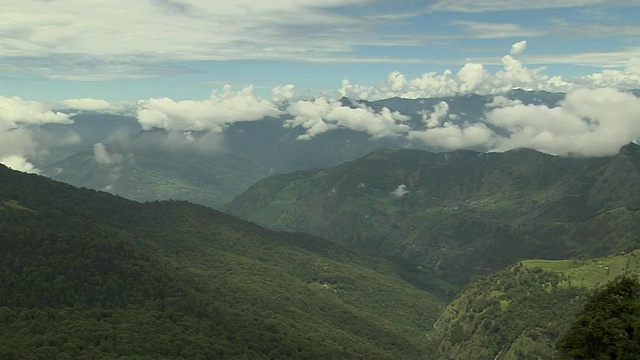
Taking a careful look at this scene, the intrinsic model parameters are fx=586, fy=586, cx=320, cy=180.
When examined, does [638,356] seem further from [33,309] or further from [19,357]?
[33,309]

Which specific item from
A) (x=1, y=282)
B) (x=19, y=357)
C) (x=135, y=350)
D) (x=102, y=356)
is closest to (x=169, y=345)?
(x=135, y=350)

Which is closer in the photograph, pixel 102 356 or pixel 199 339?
pixel 102 356

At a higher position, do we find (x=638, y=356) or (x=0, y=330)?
(x=638, y=356)

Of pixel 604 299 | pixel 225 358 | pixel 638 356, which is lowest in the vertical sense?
pixel 225 358

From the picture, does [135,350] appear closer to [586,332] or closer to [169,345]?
[169,345]

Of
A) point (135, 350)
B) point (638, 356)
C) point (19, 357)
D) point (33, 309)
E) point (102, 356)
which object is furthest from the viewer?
point (33, 309)

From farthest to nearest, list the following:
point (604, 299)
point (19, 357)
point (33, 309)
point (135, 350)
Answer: point (33, 309) < point (135, 350) < point (19, 357) < point (604, 299)

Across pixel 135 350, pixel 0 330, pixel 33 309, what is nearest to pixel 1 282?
pixel 33 309
